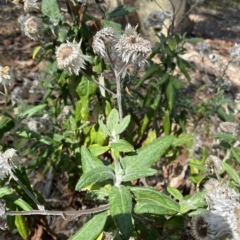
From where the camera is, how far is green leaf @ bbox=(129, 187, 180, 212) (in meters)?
1.40

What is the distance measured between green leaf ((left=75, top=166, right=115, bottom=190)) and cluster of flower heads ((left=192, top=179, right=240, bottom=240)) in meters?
0.32

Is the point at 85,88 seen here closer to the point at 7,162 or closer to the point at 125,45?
the point at 125,45

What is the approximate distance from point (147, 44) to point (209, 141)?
7.62ft

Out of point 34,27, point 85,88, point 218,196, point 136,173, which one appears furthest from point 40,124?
point 218,196

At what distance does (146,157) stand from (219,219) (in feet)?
1.40

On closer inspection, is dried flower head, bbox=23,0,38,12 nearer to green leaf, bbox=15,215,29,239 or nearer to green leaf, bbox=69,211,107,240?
green leaf, bbox=15,215,29,239

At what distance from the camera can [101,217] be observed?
1.43 meters

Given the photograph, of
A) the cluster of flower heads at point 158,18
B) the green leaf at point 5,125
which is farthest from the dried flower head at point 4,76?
the cluster of flower heads at point 158,18

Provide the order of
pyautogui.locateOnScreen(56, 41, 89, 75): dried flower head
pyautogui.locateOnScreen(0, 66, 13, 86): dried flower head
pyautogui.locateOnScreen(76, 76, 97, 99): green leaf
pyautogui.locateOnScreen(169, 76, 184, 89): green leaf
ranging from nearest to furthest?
pyautogui.locateOnScreen(56, 41, 89, 75): dried flower head
pyautogui.locateOnScreen(0, 66, 13, 86): dried flower head
pyautogui.locateOnScreen(76, 76, 97, 99): green leaf
pyautogui.locateOnScreen(169, 76, 184, 89): green leaf

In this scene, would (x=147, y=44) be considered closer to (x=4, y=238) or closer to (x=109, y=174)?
(x=109, y=174)

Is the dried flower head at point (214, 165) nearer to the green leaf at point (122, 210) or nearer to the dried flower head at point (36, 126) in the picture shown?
the green leaf at point (122, 210)

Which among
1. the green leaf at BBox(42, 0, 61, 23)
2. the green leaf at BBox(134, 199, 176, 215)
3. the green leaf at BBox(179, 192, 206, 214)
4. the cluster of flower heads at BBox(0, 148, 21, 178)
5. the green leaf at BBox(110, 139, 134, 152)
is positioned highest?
the green leaf at BBox(42, 0, 61, 23)

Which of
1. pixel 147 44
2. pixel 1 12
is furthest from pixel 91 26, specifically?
pixel 1 12

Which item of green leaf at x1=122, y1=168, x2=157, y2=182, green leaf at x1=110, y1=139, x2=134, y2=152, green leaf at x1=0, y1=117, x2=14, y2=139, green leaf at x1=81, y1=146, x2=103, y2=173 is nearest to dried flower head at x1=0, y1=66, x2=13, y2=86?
green leaf at x1=0, y1=117, x2=14, y2=139
